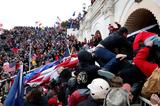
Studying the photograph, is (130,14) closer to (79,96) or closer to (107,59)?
(107,59)

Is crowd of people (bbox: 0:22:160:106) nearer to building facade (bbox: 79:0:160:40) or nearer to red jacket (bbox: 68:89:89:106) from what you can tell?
red jacket (bbox: 68:89:89:106)

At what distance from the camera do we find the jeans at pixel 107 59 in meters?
7.34

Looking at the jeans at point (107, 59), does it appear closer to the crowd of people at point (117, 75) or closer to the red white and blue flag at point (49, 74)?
the crowd of people at point (117, 75)

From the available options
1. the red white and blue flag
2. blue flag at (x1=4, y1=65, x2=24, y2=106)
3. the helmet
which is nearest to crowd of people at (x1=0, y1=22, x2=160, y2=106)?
the helmet

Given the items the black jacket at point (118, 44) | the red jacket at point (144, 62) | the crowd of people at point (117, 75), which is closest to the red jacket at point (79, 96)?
the crowd of people at point (117, 75)

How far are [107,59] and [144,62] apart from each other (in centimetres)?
99

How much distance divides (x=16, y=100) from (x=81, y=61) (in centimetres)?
136

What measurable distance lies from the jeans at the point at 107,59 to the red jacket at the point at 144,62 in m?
0.41

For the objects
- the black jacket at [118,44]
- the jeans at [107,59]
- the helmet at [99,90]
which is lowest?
the helmet at [99,90]

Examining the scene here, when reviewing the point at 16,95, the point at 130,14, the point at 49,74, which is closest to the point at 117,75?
the point at 16,95

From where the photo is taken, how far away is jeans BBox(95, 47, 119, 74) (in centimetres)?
734

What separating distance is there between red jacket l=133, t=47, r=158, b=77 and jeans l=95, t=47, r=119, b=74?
16.0 inches

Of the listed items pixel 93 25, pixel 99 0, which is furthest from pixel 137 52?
pixel 93 25

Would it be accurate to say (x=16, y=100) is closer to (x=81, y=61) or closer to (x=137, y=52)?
(x=81, y=61)
